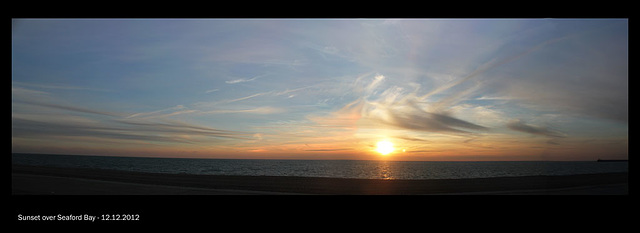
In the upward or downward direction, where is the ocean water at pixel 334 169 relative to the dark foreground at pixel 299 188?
downward

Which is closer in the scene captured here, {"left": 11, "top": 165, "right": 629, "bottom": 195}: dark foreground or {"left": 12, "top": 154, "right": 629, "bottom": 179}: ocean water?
{"left": 11, "top": 165, "right": 629, "bottom": 195}: dark foreground

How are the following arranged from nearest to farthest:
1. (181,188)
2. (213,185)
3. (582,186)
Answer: (181,188), (213,185), (582,186)

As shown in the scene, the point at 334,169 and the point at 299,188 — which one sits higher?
the point at 299,188

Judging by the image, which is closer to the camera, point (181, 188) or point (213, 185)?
point (181, 188)

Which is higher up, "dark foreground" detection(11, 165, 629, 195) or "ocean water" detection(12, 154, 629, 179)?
"dark foreground" detection(11, 165, 629, 195)

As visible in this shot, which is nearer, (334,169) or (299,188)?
(299,188)

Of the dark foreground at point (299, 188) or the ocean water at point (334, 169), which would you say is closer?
the dark foreground at point (299, 188)
